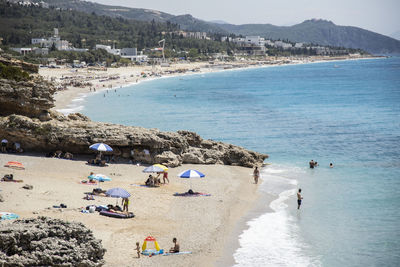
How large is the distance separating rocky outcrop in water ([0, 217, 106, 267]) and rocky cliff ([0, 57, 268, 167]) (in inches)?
474

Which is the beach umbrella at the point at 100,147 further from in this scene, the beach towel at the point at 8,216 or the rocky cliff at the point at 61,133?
the beach towel at the point at 8,216

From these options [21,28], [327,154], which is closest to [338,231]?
[327,154]

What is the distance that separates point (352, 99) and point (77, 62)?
255ft

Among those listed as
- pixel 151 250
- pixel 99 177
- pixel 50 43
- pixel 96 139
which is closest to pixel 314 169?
pixel 96 139

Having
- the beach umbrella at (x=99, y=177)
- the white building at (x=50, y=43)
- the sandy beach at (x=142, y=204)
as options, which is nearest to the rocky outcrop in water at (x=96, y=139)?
the sandy beach at (x=142, y=204)

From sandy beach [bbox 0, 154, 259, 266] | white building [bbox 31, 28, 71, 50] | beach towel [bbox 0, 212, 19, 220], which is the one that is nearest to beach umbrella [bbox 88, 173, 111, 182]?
sandy beach [bbox 0, 154, 259, 266]

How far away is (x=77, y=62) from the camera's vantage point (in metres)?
118

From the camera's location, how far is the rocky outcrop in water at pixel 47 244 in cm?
903

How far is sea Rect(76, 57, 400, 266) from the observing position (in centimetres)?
1370

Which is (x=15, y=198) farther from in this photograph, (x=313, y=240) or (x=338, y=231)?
(x=338, y=231)

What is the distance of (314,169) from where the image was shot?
2411cm

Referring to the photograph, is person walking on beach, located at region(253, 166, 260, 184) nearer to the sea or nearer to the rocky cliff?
the sea

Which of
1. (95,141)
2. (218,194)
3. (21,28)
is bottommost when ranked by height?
(218,194)

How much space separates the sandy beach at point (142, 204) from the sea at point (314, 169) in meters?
1.05
